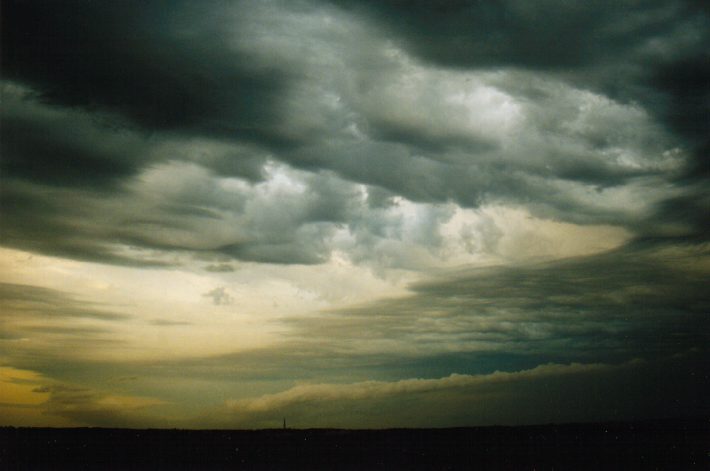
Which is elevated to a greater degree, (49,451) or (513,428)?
(49,451)

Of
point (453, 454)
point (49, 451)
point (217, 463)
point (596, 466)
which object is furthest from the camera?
point (49, 451)

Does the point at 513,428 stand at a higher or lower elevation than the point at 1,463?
lower

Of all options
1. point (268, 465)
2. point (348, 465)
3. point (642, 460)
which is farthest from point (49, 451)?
point (642, 460)

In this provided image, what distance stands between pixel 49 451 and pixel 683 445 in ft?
371

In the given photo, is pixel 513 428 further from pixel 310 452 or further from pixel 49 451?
pixel 49 451

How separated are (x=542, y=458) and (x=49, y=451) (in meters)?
81.8

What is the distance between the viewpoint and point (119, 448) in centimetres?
10162

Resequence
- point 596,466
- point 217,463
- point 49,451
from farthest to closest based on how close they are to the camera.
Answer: point 49,451 → point 217,463 → point 596,466

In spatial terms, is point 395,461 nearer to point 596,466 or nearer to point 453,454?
point 453,454

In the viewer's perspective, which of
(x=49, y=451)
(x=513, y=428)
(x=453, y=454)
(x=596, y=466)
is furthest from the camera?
(x=513, y=428)

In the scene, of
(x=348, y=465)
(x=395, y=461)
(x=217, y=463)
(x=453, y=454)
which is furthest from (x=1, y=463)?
(x=453, y=454)

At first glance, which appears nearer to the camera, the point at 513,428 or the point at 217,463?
the point at 217,463

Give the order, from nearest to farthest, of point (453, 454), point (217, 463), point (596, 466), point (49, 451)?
point (596, 466), point (217, 463), point (453, 454), point (49, 451)

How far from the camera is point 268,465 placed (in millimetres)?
76938
